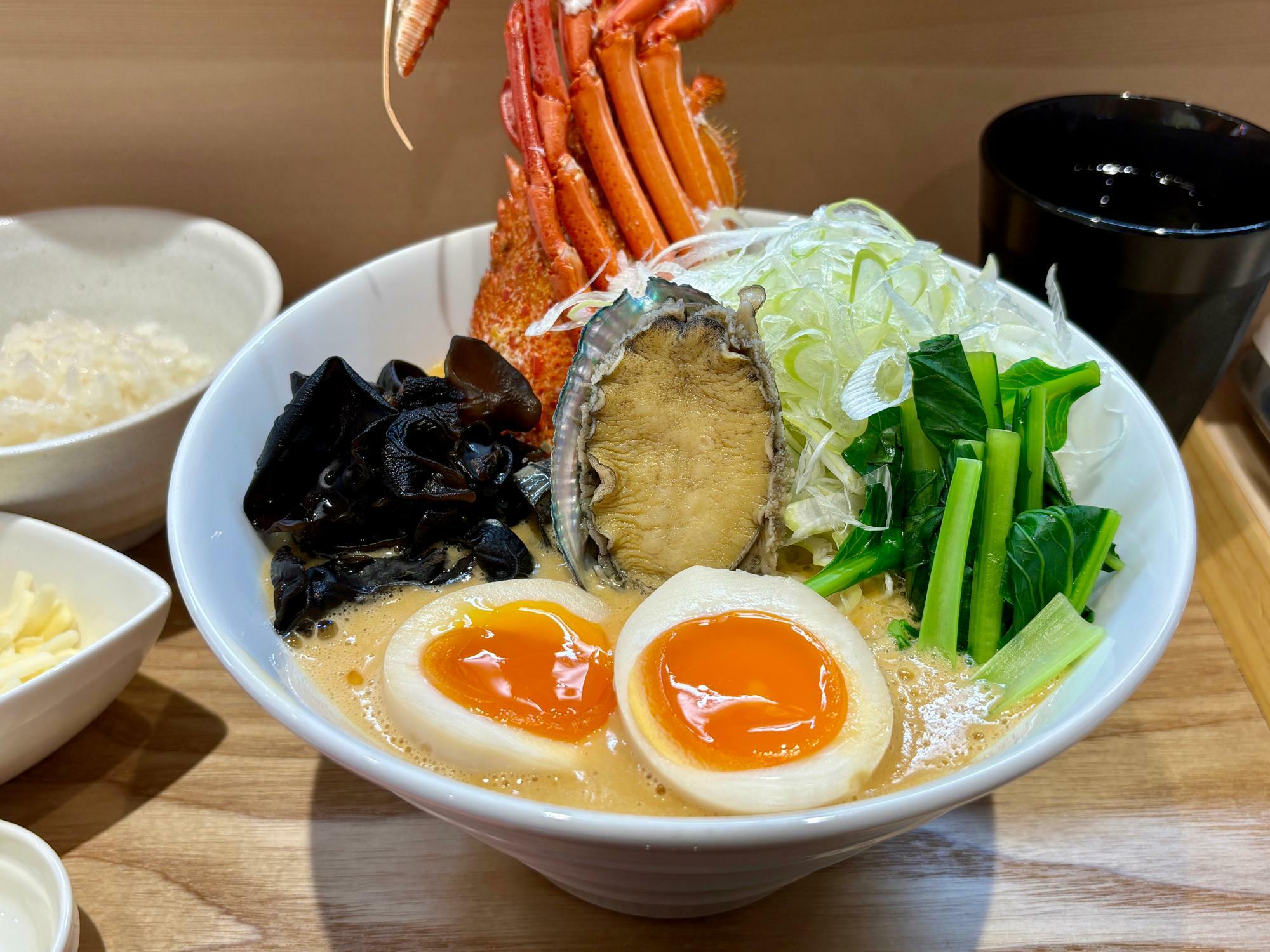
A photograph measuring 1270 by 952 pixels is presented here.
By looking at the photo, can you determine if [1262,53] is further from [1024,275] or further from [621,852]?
[621,852]

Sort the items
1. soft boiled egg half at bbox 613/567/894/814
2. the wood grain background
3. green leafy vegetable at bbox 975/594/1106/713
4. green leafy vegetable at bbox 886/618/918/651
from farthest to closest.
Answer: the wood grain background, green leafy vegetable at bbox 886/618/918/651, green leafy vegetable at bbox 975/594/1106/713, soft boiled egg half at bbox 613/567/894/814

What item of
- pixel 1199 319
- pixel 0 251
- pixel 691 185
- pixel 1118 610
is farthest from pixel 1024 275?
pixel 0 251

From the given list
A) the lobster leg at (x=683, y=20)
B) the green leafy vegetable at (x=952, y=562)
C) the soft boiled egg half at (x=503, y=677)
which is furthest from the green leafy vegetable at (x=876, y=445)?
the lobster leg at (x=683, y=20)

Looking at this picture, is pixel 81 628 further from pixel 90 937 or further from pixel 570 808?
A: pixel 570 808

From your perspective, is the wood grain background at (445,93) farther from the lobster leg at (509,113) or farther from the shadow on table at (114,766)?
the shadow on table at (114,766)

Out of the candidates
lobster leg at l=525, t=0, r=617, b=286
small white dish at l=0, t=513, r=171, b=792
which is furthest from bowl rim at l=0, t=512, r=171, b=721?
lobster leg at l=525, t=0, r=617, b=286

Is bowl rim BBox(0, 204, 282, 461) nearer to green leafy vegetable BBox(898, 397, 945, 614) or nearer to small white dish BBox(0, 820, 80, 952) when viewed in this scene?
small white dish BBox(0, 820, 80, 952)

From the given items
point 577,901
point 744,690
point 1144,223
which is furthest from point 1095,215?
point 577,901

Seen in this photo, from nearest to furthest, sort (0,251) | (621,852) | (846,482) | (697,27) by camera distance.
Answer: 1. (621,852)
2. (846,482)
3. (697,27)
4. (0,251)
